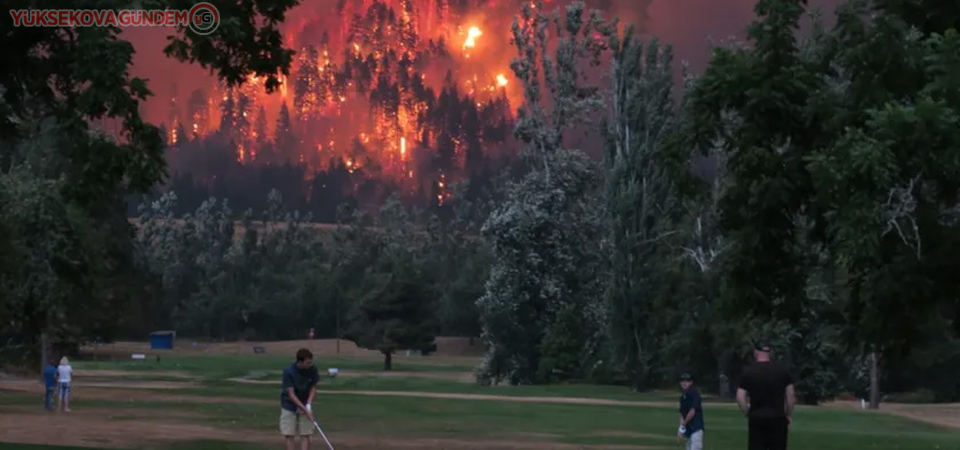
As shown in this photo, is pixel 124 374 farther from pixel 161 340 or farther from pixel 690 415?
pixel 690 415

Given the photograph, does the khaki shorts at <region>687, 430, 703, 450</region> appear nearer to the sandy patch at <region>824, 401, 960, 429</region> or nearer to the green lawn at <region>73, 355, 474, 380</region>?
the sandy patch at <region>824, 401, 960, 429</region>

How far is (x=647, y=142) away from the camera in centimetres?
8731

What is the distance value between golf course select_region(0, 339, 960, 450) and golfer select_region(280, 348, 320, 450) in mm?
9979

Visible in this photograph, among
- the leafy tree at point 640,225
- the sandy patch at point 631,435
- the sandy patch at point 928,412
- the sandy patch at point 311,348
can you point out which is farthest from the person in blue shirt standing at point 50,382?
the sandy patch at point 311,348

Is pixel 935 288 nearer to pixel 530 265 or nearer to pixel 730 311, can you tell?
pixel 730 311

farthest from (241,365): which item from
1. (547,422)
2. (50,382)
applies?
(547,422)

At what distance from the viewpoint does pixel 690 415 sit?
2547 centimetres

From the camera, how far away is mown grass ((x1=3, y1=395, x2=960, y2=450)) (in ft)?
146

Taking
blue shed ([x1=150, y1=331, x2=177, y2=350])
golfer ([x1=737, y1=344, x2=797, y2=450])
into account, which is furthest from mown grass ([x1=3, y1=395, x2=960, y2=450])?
blue shed ([x1=150, y1=331, x2=177, y2=350])

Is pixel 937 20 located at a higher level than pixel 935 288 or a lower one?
higher

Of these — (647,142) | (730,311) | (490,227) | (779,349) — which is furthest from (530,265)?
(730,311)

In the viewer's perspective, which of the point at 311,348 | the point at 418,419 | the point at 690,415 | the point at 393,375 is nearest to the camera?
the point at 690,415

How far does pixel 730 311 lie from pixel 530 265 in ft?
224

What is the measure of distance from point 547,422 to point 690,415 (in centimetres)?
2732
